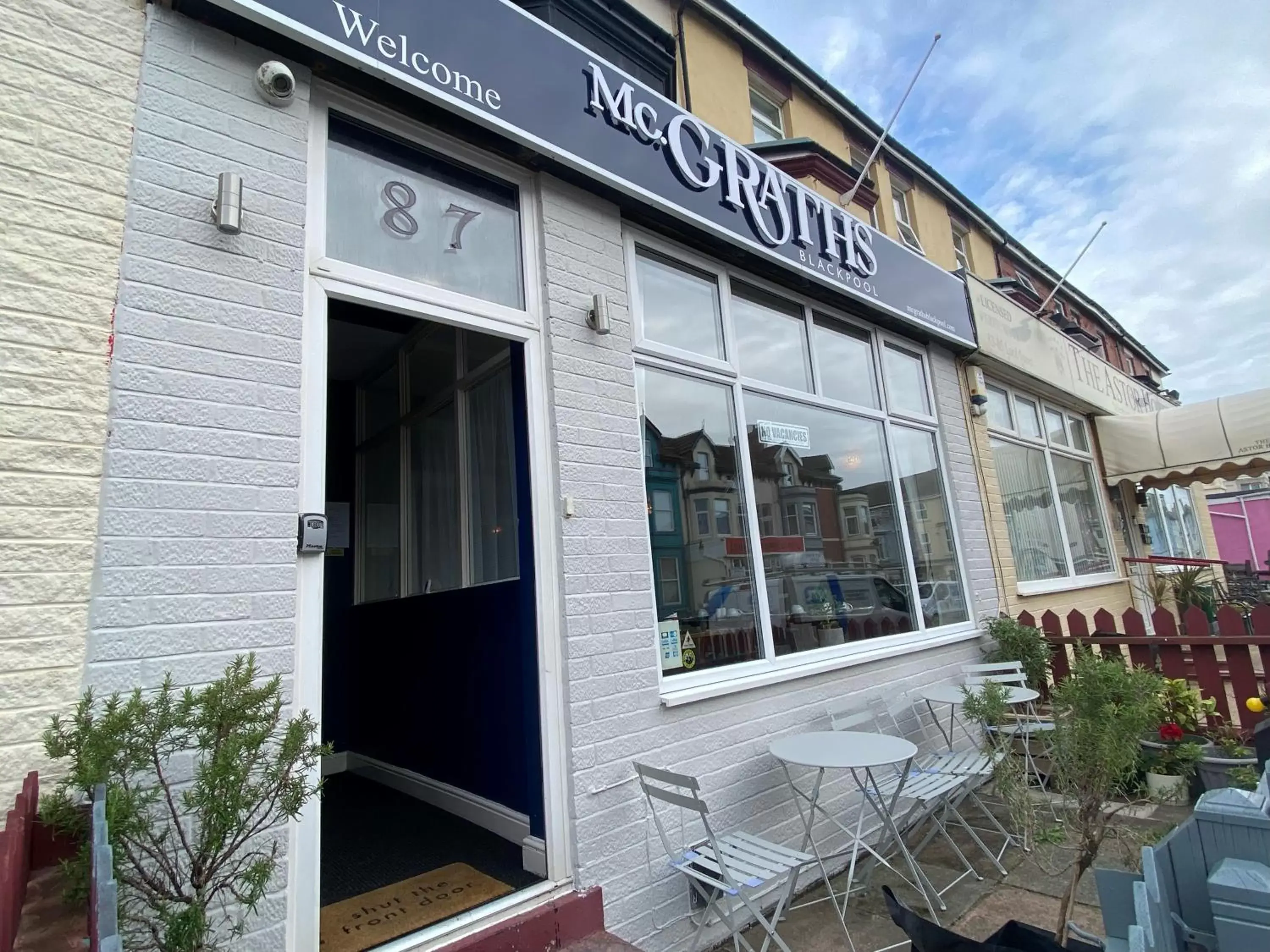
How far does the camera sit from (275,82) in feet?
7.67

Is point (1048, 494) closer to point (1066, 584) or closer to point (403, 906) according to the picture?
point (1066, 584)

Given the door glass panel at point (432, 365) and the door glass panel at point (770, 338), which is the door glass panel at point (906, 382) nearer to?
the door glass panel at point (770, 338)

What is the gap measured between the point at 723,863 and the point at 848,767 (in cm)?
72

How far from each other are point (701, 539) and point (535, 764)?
1.52m

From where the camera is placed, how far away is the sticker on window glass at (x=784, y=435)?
4.25 meters

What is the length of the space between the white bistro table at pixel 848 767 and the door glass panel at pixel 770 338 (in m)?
2.22

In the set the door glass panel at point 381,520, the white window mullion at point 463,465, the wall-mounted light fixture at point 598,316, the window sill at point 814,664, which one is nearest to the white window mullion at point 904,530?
the window sill at point 814,664

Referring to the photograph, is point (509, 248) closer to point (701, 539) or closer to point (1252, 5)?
point (701, 539)

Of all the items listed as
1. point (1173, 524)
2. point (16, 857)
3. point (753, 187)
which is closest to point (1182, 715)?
point (753, 187)

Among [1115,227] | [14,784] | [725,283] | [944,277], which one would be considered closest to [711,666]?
[725,283]

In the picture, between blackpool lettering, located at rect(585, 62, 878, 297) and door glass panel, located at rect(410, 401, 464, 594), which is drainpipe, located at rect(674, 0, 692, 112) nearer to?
blackpool lettering, located at rect(585, 62, 878, 297)

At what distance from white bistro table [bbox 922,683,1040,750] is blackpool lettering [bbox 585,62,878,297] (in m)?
3.02

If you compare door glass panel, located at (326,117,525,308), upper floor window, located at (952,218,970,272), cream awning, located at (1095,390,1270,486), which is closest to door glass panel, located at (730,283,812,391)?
door glass panel, located at (326,117,525,308)

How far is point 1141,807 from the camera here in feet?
13.6
